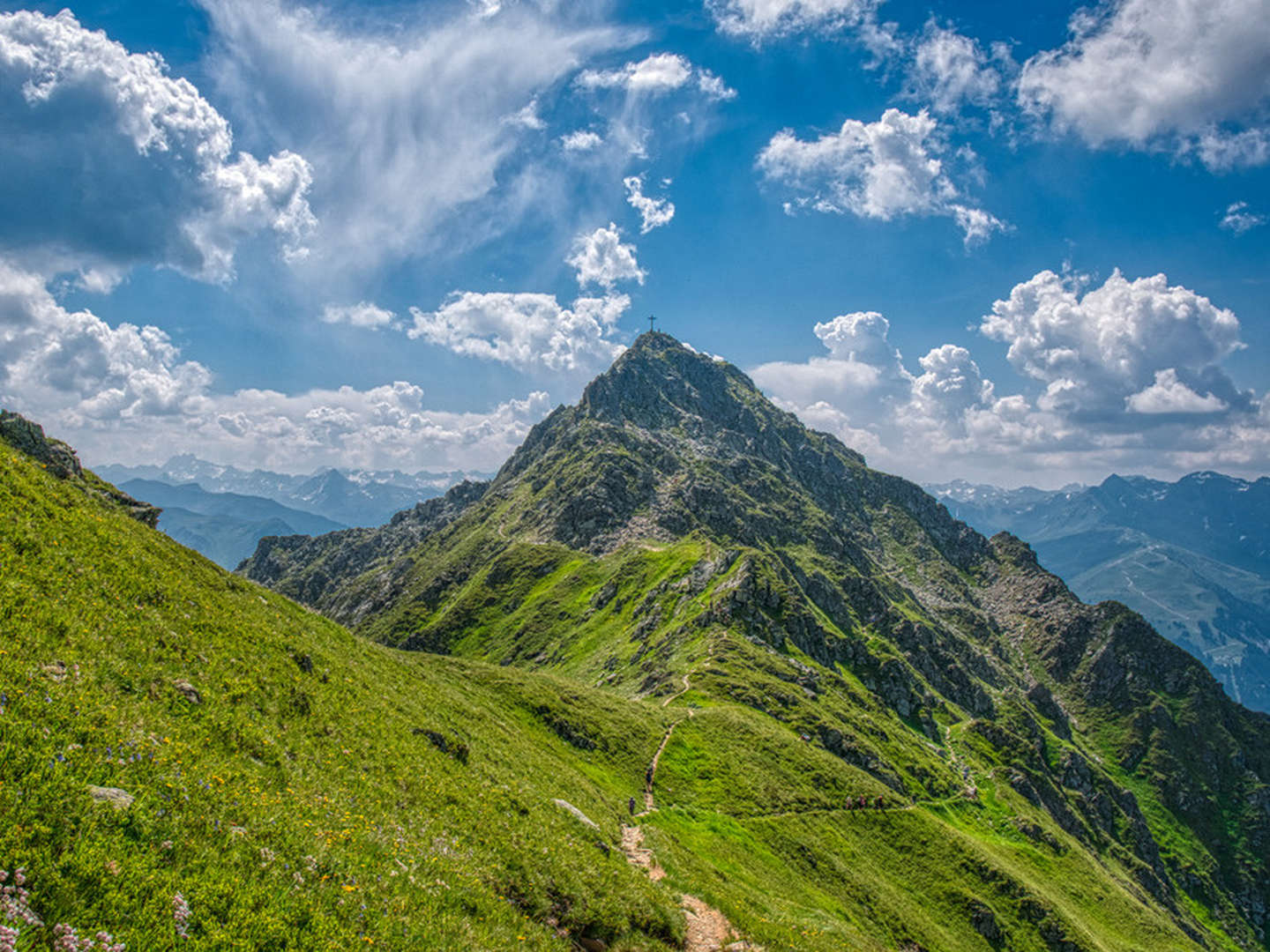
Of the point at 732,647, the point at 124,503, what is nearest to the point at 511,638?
the point at 732,647

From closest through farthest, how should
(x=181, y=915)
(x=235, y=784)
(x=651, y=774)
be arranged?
(x=181, y=915) < (x=235, y=784) < (x=651, y=774)

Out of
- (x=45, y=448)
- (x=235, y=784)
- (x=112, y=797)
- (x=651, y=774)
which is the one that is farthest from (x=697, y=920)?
(x=45, y=448)

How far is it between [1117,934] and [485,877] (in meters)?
131

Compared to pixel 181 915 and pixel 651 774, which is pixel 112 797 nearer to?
pixel 181 915

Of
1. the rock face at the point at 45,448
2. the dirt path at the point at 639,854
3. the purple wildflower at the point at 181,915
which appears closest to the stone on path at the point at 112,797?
the purple wildflower at the point at 181,915

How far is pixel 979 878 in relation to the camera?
247ft

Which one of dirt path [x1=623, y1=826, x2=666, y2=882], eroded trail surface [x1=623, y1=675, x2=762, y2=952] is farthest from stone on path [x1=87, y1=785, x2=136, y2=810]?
dirt path [x1=623, y1=826, x2=666, y2=882]

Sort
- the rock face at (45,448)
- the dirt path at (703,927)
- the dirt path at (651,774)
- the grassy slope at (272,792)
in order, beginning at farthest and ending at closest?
1. the dirt path at (651,774)
2. the rock face at (45,448)
3. the dirt path at (703,927)
4. the grassy slope at (272,792)

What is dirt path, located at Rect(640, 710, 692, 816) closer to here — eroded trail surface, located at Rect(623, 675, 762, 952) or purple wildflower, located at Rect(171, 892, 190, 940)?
eroded trail surface, located at Rect(623, 675, 762, 952)

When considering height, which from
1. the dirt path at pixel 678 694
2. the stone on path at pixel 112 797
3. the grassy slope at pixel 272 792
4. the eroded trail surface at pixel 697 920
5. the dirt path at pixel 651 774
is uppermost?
the stone on path at pixel 112 797

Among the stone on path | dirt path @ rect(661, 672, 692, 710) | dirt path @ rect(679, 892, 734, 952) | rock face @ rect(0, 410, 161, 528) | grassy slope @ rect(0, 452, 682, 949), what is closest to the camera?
grassy slope @ rect(0, 452, 682, 949)

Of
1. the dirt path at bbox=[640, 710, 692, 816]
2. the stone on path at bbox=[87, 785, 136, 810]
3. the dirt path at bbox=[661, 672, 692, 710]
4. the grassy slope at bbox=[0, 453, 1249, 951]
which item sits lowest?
the dirt path at bbox=[640, 710, 692, 816]

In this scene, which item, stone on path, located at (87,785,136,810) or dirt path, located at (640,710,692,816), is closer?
stone on path, located at (87,785,136,810)

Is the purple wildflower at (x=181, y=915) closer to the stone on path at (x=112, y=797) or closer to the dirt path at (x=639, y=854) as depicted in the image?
the stone on path at (x=112, y=797)
